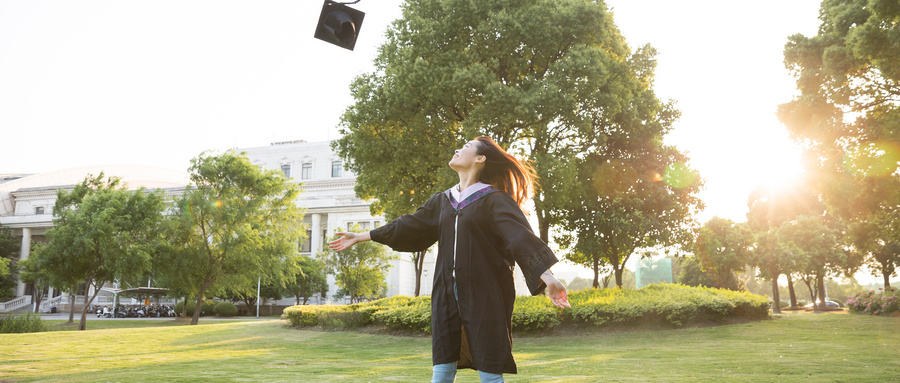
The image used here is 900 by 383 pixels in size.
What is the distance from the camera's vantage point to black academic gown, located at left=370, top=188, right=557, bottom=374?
3182mm

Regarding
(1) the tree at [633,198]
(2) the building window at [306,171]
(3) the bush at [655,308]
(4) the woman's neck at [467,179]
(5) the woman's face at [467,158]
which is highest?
(2) the building window at [306,171]

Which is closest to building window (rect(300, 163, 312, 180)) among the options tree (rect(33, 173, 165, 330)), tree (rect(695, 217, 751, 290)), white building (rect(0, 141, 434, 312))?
white building (rect(0, 141, 434, 312))

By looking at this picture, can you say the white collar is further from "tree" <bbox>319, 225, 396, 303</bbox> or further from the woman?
"tree" <bbox>319, 225, 396, 303</bbox>

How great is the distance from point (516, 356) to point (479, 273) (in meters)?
8.70

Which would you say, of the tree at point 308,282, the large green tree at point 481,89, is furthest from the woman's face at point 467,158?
the tree at point 308,282

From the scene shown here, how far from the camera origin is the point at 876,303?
23.4m

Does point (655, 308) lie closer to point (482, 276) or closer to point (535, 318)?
point (535, 318)

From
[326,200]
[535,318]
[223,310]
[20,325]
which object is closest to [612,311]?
[535,318]

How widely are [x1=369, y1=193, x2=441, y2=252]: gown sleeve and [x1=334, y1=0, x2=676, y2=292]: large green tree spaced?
1158 centimetres

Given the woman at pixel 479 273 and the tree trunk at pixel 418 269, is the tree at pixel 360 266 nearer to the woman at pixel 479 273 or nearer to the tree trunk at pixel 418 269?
the tree trunk at pixel 418 269

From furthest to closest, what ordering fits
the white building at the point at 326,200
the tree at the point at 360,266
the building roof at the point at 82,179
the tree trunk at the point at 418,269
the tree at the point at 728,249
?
the building roof at the point at 82,179 → the white building at the point at 326,200 → the tree at the point at 360,266 → the tree at the point at 728,249 → the tree trunk at the point at 418,269

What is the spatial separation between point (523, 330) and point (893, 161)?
11.1 meters

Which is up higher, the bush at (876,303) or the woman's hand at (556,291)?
the woman's hand at (556,291)

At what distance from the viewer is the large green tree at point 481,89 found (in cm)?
1614
